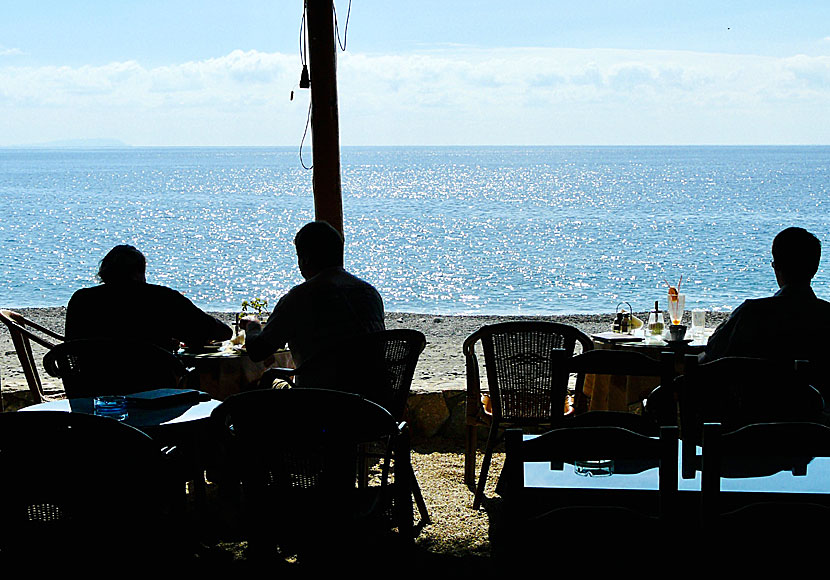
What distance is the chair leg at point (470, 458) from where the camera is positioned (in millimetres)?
5023

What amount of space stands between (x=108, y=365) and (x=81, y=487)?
171 centimetres

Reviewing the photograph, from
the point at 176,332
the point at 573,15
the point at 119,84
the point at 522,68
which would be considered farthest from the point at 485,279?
the point at 119,84

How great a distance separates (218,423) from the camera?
292 centimetres

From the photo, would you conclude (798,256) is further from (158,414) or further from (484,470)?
(158,414)

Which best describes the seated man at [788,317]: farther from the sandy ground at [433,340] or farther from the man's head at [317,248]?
the sandy ground at [433,340]

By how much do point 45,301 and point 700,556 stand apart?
2035 cm

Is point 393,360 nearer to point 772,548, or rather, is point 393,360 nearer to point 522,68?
point 772,548

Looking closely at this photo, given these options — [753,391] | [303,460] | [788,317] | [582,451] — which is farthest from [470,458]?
[582,451]

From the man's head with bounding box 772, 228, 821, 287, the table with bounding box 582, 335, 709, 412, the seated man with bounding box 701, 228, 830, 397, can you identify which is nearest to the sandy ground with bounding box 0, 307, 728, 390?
the table with bounding box 582, 335, 709, 412

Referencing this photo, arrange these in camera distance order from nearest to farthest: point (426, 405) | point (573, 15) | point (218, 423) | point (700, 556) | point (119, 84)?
point (700, 556)
point (218, 423)
point (426, 405)
point (573, 15)
point (119, 84)

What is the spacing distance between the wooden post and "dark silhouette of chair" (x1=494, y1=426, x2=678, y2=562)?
10.4ft

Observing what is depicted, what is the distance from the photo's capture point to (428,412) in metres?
6.10

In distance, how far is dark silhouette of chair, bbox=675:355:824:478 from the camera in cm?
327

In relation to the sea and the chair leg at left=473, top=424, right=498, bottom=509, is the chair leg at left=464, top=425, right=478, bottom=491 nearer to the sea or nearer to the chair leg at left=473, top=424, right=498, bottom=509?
the chair leg at left=473, top=424, right=498, bottom=509
